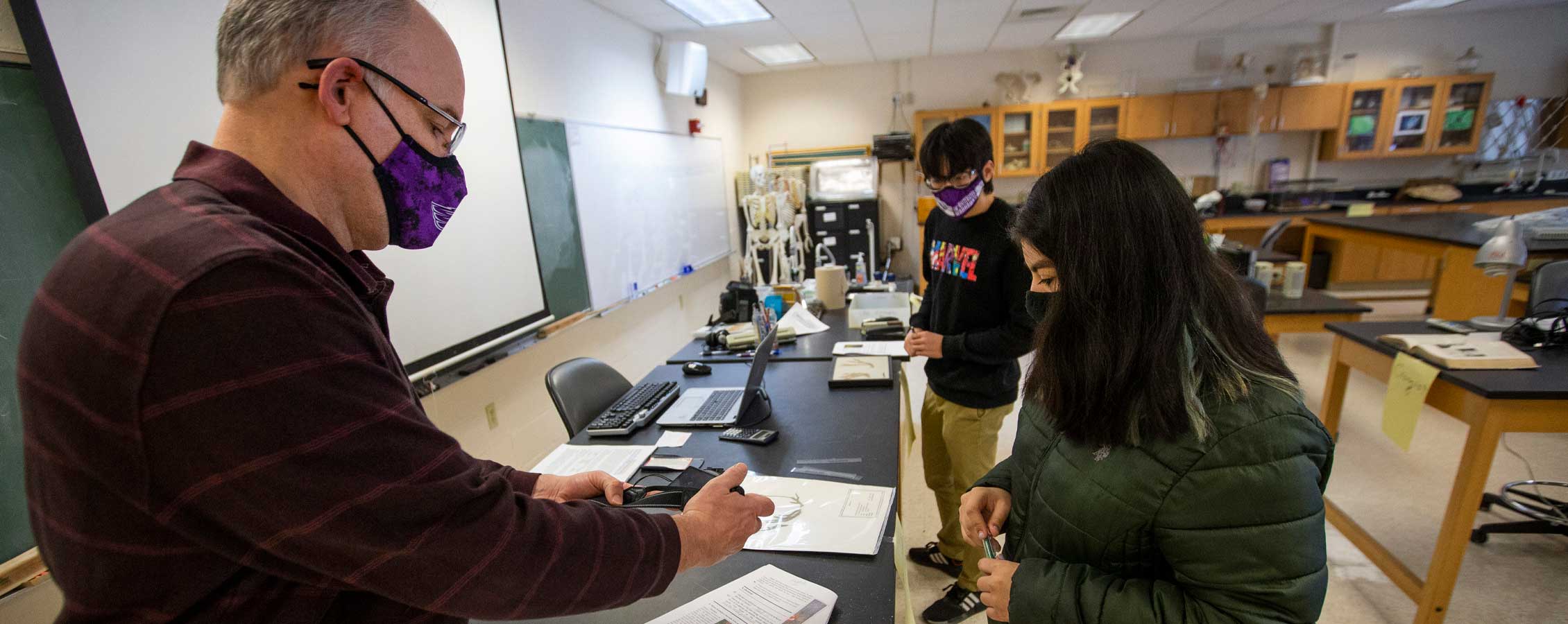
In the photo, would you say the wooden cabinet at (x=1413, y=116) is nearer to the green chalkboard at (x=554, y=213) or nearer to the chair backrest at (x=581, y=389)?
the green chalkboard at (x=554, y=213)

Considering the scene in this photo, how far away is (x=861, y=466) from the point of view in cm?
146

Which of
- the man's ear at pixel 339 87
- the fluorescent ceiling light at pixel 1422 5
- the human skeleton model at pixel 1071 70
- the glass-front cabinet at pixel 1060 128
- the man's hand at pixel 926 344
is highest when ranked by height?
the fluorescent ceiling light at pixel 1422 5

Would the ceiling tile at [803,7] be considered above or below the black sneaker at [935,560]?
above

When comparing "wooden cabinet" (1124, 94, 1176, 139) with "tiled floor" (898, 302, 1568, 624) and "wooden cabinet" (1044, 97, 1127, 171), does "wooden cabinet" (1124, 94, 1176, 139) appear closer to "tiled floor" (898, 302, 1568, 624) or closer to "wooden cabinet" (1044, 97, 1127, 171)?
"wooden cabinet" (1044, 97, 1127, 171)

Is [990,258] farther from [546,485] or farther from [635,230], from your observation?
[635,230]

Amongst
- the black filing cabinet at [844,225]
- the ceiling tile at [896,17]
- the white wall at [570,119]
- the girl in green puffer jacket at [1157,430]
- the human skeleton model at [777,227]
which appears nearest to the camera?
the girl in green puffer jacket at [1157,430]

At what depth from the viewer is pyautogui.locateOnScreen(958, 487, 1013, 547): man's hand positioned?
114cm

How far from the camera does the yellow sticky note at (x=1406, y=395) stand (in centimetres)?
182

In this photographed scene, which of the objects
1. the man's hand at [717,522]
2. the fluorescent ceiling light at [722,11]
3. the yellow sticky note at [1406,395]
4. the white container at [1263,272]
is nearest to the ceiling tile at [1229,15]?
the white container at [1263,272]

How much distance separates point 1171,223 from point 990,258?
1016 millimetres

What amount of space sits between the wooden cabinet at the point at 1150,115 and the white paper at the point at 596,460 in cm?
608

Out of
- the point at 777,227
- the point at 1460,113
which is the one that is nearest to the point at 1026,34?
the point at 777,227

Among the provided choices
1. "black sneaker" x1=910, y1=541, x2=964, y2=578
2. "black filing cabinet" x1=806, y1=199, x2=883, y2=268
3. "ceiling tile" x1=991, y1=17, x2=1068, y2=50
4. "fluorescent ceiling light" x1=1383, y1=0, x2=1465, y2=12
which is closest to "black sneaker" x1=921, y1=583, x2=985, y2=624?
"black sneaker" x1=910, y1=541, x2=964, y2=578

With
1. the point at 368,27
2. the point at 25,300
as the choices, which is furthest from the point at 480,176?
the point at 368,27
